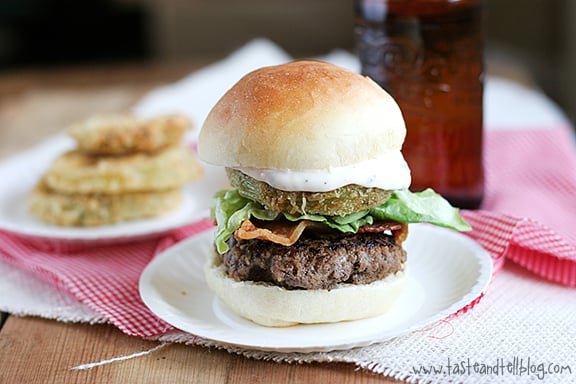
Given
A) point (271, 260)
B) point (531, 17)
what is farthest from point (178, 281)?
point (531, 17)

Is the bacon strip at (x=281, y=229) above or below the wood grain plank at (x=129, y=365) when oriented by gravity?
above

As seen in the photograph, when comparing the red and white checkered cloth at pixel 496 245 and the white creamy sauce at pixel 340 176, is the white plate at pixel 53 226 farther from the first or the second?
the white creamy sauce at pixel 340 176

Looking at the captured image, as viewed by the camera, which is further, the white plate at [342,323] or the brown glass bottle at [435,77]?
the brown glass bottle at [435,77]

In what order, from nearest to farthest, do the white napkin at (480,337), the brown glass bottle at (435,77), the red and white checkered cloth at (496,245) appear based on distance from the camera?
the white napkin at (480,337), the red and white checkered cloth at (496,245), the brown glass bottle at (435,77)

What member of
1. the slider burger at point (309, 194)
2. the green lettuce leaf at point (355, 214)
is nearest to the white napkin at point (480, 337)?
the slider burger at point (309, 194)

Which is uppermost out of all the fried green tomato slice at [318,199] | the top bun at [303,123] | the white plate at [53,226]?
the top bun at [303,123]

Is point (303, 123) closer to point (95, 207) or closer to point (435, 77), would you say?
point (435, 77)

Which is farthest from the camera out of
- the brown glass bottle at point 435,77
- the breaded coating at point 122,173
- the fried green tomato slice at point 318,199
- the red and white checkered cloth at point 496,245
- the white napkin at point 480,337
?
the breaded coating at point 122,173
